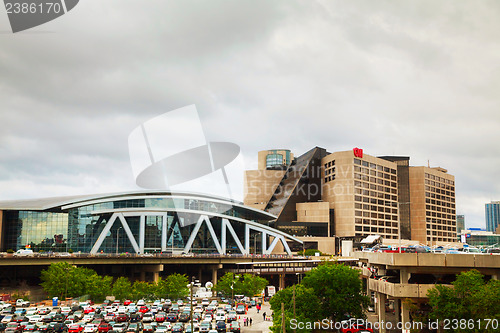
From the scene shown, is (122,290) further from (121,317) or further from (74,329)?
(74,329)

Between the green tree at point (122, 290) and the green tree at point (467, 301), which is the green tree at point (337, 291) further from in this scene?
the green tree at point (122, 290)

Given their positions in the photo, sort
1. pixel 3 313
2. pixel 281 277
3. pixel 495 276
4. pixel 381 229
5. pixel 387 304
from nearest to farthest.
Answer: pixel 495 276 → pixel 3 313 → pixel 387 304 → pixel 281 277 → pixel 381 229

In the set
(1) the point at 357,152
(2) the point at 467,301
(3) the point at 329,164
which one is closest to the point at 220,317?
(2) the point at 467,301

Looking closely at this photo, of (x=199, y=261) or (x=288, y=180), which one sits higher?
(x=288, y=180)

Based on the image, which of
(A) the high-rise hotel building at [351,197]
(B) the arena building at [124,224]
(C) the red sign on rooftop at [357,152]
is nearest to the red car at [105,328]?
(B) the arena building at [124,224]

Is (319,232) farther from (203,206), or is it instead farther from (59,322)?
(59,322)

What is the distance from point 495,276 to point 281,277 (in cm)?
7346

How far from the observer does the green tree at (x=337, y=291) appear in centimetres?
5272

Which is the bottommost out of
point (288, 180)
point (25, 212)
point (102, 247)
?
point (102, 247)

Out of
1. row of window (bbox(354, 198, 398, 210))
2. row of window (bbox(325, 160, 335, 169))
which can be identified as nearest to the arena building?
row of window (bbox(354, 198, 398, 210))

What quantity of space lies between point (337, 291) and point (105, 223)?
86.6 m

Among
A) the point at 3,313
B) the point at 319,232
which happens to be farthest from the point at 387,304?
the point at 319,232

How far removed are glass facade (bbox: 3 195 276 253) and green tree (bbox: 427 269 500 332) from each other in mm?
96375

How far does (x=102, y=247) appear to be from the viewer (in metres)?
123
